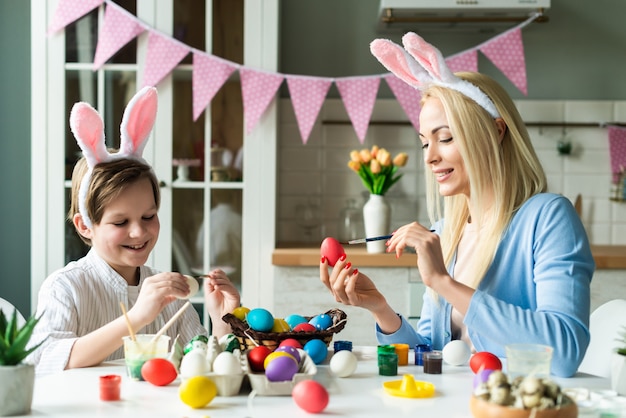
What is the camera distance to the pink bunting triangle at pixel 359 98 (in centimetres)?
339

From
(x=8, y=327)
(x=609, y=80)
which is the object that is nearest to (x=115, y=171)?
(x=8, y=327)

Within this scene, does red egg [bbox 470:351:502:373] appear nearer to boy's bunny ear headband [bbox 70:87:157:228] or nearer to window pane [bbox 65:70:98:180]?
boy's bunny ear headband [bbox 70:87:157:228]

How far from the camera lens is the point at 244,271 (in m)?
3.23

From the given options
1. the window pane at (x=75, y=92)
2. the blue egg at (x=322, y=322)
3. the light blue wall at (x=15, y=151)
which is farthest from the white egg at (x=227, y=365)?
the light blue wall at (x=15, y=151)

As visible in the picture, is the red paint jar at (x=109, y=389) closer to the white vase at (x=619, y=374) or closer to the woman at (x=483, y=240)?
the woman at (x=483, y=240)

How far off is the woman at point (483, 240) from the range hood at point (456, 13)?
144 centimetres

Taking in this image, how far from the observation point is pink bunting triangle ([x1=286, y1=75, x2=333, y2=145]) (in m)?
3.37

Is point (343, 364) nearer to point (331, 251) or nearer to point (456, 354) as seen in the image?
point (456, 354)

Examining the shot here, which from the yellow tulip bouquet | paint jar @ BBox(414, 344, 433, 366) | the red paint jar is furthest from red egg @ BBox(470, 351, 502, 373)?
the yellow tulip bouquet

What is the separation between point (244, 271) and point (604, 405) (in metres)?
2.11

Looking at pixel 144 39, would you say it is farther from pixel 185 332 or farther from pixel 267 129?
pixel 185 332

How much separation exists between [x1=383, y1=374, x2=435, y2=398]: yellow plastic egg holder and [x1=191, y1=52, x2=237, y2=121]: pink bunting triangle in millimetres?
2090

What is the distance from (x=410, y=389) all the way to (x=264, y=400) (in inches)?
9.4

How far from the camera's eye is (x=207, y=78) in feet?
10.6
